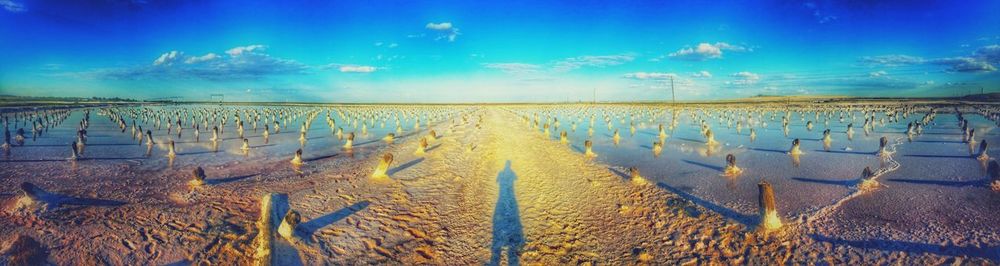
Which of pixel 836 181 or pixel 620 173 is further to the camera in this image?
pixel 620 173

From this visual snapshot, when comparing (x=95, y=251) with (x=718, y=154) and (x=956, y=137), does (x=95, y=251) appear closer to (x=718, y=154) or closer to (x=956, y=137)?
(x=718, y=154)

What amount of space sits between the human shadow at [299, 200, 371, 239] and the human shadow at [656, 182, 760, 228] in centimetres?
793

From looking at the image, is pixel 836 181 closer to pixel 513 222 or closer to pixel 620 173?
pixel 620 173

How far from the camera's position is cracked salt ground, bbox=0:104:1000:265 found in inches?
262

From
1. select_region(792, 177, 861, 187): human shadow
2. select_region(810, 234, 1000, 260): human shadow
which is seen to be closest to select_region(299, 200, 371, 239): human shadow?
select_region(810, 234, 1000, 260): human shadow

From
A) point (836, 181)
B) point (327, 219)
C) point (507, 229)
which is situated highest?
point (836, 181)

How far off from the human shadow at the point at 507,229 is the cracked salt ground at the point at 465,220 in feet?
0.12

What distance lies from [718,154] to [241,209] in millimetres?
17799

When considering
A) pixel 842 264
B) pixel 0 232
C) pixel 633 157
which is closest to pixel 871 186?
pixel 842 264

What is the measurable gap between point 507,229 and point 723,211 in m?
4.83

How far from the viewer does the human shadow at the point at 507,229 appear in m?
6.91

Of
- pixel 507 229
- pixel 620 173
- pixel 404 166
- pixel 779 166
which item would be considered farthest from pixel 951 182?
pixel 404 166

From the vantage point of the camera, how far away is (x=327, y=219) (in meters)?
8.31

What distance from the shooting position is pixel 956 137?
74.7 ft
